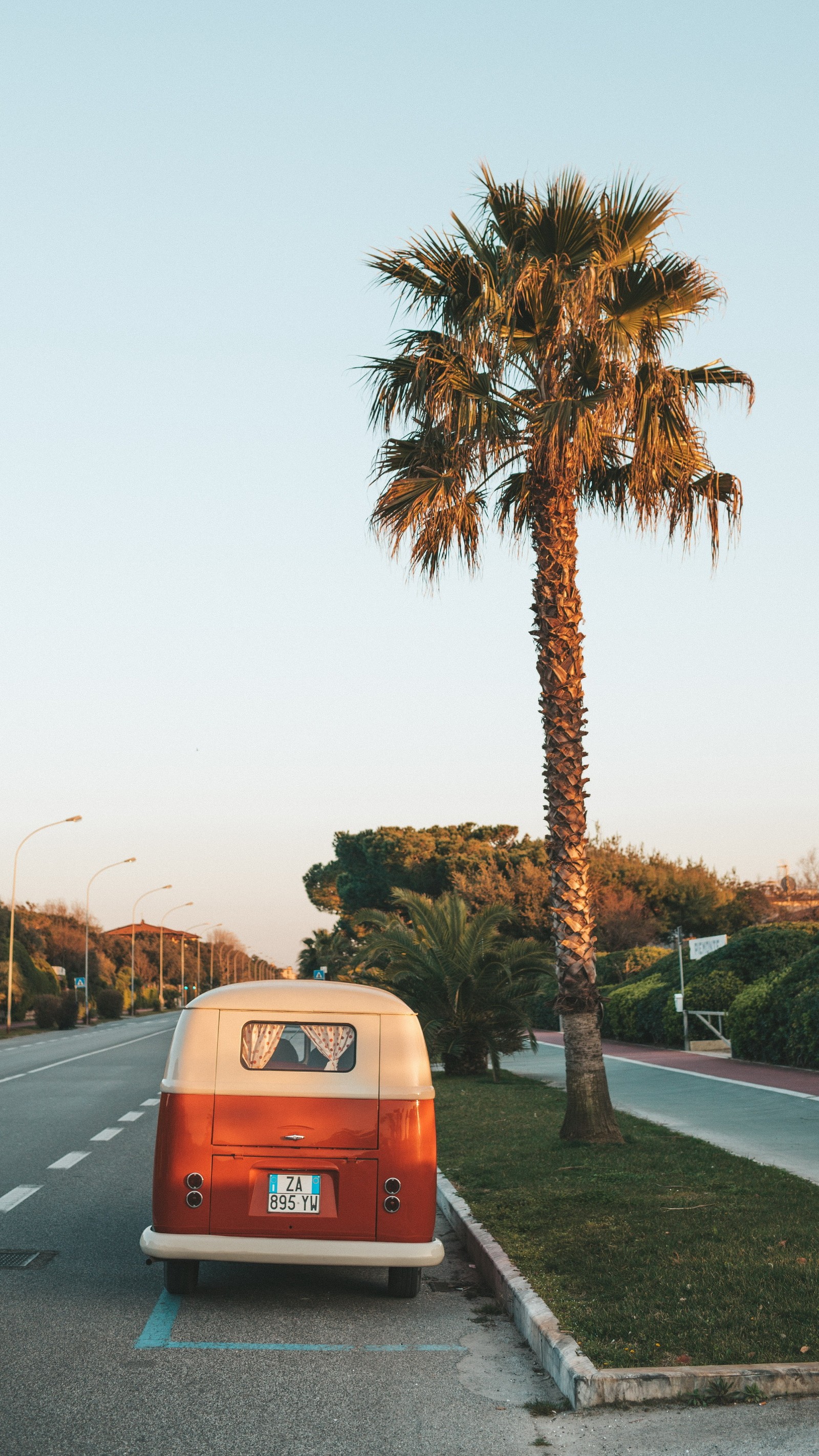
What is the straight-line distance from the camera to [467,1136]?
42.7 ft

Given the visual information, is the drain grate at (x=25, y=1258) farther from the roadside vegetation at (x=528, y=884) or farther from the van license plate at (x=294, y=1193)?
the roadside vegetation at (x=528, y=884)

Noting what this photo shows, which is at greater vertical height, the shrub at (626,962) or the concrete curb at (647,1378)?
the shrub at (626,962)

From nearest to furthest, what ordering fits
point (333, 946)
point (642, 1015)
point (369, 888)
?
point (642, 1015) → point (333, 946) → point (369, 888)

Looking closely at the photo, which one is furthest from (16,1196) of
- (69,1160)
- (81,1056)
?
(81,1056)

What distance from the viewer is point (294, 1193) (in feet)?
20.9

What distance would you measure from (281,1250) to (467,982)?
14720 mm

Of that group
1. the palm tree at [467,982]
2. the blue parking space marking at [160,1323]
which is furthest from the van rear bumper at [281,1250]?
the palm tree at [467,982]

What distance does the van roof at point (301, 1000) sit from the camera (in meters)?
6.73

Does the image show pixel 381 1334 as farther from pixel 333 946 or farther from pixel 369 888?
pixel 369 888

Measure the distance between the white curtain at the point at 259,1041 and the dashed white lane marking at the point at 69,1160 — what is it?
6.08m

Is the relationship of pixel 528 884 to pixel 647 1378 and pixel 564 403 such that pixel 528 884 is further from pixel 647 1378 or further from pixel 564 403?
pixel 647 1378

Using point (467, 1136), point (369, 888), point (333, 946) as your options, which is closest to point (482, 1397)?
point (467, 1136)

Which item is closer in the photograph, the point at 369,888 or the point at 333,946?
the point at 333,946

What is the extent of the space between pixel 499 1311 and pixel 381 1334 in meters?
0.77
